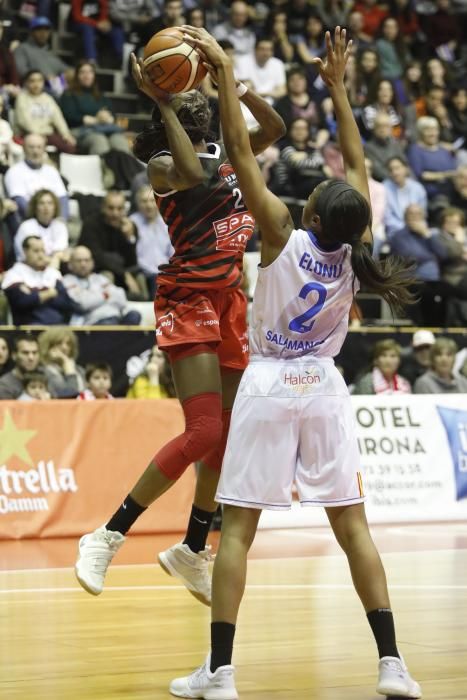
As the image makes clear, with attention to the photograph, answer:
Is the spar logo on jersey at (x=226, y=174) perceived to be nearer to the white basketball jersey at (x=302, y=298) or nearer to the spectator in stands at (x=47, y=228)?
the white basketball jersey at (x=302, y=298)

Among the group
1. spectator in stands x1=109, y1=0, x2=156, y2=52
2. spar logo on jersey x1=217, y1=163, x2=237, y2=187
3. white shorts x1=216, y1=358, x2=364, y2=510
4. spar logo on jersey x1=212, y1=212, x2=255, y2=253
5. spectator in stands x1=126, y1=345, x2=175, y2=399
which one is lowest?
spectator in stands x1=126, y1=345, x2=175, y2=399

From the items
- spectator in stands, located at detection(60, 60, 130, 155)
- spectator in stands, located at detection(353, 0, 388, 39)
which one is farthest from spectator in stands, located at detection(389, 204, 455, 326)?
spectator in stands, located at detection(353, 0, 388, 39)

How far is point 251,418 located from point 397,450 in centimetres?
635

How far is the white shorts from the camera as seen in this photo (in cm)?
441

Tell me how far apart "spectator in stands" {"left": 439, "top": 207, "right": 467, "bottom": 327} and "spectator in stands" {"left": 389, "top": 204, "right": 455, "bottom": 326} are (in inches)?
3.0

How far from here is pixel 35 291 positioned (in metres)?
11.5

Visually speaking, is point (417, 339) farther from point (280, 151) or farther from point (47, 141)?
point (47, 141)

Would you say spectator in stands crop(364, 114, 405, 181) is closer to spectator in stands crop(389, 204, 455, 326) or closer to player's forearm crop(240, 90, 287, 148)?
spectator in stands crop(389, 204, 455, 326)

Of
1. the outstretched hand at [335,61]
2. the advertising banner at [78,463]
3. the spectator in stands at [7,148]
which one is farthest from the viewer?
the spectator in stands at [7,148]

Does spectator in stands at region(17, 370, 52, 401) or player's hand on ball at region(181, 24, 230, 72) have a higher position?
player's hand on ball at region(181, 24, 230, 72)

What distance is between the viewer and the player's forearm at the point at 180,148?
17.3 feet

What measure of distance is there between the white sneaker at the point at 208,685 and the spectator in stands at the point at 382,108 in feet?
41.0

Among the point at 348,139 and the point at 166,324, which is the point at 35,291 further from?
the point at 348,139

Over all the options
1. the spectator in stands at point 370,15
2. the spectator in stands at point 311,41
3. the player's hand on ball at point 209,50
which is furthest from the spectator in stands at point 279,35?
the player's hand on ball at point 209,50
